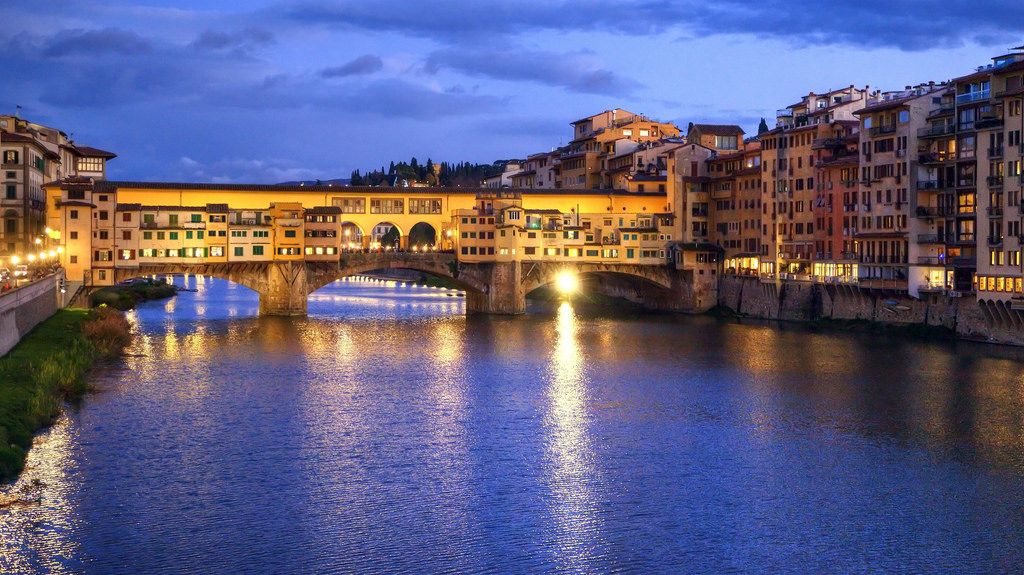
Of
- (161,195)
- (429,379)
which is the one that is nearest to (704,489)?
(429,379)

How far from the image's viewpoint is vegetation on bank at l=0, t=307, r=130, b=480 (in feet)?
87.4

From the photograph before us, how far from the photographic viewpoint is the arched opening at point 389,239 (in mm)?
75062

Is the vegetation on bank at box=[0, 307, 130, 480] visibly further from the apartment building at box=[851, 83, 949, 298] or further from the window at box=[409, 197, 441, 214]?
the apartment building at box=[851, 83, 949, 298]

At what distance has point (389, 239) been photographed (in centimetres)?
12625

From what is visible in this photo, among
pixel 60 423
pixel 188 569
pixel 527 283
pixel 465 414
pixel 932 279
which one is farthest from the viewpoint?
pixel 527 283

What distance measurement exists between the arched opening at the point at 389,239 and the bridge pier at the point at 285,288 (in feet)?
27.7

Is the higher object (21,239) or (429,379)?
(21,239)

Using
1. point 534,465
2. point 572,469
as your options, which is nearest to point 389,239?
point 534,465

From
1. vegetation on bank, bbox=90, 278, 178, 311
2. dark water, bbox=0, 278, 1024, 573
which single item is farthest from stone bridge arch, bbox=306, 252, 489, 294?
dark water, bbox=0, 278, 1024, 573

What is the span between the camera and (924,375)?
135 feet

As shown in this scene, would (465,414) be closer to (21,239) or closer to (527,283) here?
(527,283)

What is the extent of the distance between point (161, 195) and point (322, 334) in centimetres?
1859

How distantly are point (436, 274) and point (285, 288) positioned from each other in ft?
33.1

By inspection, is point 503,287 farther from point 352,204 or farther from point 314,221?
point 314,221
